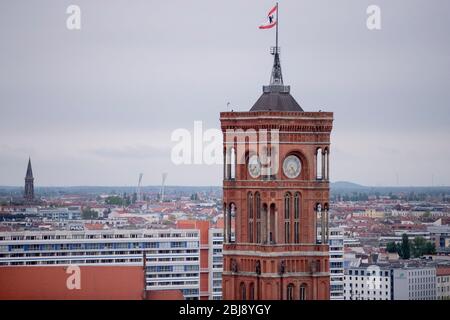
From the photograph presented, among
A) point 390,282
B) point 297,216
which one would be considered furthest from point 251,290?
point 390,282

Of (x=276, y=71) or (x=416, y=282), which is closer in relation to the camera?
(x=276, y=71)

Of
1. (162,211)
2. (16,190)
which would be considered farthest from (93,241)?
(162,211)

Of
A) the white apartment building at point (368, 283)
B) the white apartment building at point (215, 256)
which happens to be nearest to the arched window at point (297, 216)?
the white apartment building at point (215, 256)

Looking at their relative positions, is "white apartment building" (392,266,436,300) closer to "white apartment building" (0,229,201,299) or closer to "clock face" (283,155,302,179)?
"white apartment building" (0,229,201,299)

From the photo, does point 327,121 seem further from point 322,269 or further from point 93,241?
point 93,241

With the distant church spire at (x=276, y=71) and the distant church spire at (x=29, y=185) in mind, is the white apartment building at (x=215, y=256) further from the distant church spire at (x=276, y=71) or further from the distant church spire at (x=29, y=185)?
the distant church spire at (x=276, y=71)

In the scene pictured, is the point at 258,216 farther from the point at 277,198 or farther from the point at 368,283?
the point at 368,283
